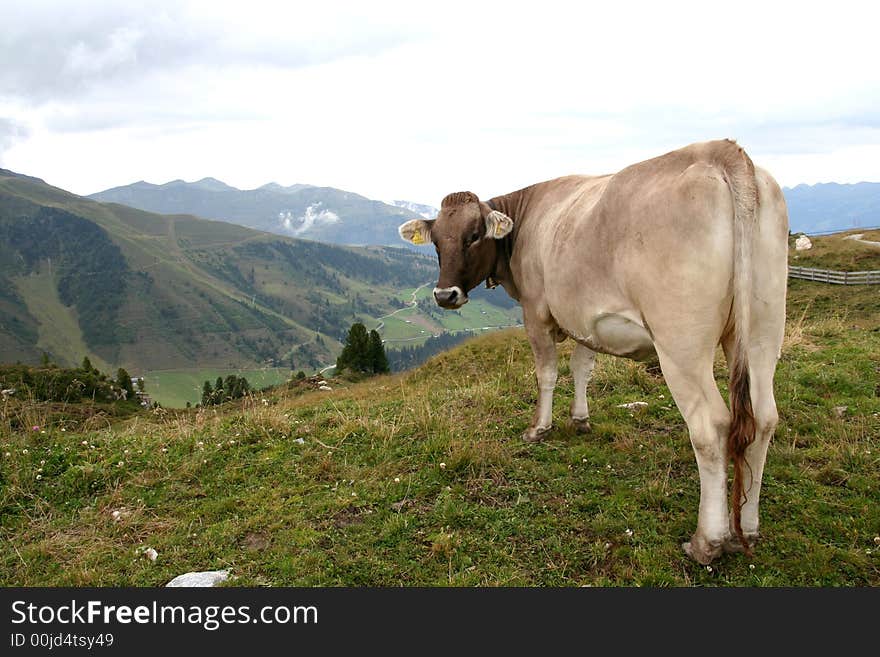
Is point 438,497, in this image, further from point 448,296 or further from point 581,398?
point 581,398

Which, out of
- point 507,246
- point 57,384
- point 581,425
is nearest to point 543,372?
point 581,425

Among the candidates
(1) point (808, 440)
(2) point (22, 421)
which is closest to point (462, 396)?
(1) point (808, 440)

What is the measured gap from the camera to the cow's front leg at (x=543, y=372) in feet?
24.9

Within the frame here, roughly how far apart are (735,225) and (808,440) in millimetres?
4168

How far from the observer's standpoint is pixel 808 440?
7336 millimetres

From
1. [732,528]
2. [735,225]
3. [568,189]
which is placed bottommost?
[732,528]

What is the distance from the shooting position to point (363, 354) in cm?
6066

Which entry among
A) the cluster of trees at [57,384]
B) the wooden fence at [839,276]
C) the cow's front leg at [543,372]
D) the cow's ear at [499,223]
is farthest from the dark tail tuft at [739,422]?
the wooden fence at [839,276]

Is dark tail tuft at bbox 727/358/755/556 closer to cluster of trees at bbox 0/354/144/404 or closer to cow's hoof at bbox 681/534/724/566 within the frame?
cow's hoof at bbox 681/534/724/566

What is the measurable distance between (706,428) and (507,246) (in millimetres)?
3994

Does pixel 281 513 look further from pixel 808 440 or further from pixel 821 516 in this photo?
pixel 808 440

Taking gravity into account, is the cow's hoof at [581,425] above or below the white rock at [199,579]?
above

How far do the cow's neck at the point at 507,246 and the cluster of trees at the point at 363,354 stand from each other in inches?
2025

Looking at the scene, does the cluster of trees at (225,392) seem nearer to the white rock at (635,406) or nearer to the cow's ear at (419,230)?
the cow's ear at (419,230)
